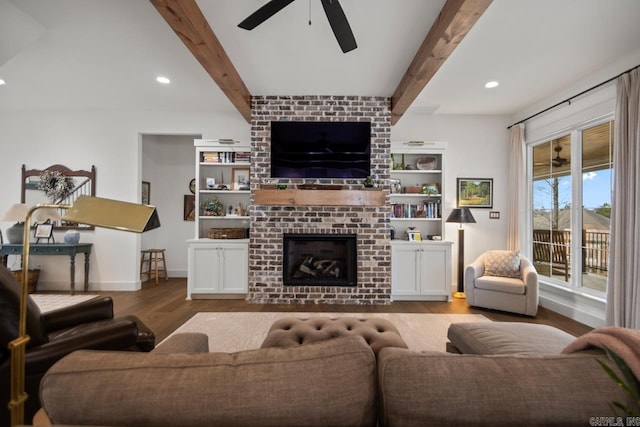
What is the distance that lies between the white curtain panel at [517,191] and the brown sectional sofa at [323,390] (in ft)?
13.9

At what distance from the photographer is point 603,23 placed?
246 cm

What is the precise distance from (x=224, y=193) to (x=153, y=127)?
159 cm

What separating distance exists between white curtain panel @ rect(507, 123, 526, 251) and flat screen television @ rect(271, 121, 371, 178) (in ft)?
7.65

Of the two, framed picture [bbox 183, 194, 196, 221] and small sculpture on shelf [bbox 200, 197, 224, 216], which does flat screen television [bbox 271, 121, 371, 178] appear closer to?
small sculpture on shelf [bbox 200, 197, 224, 216]

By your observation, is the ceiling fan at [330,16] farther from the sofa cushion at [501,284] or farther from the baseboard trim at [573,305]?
the baseboard trim at [573,305]

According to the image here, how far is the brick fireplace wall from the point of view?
3955 millimetres

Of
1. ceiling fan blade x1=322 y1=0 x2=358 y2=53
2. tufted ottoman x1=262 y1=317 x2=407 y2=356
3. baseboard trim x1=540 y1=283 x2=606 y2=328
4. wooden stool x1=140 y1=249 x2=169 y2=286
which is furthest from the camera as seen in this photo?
wooden stool x1=140 y1=249 x2=169 y2=286

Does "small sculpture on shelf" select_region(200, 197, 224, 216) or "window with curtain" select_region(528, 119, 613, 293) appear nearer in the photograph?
"window with curtain" select_region(528, 119, 613, 293)

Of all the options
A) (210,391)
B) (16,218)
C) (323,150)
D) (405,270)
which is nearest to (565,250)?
(405,270)

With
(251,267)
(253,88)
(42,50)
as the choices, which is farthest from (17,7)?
(251,267)

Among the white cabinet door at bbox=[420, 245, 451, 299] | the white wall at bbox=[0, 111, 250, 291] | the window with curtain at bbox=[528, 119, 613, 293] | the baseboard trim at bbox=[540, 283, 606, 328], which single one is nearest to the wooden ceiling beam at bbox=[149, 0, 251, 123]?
the white wall at bbox=[0, 111, 250, 291]

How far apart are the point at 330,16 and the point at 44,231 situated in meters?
5.31

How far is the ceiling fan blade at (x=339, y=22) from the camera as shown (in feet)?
5.97

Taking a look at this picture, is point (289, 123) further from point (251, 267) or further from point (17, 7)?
point (17, 7)
